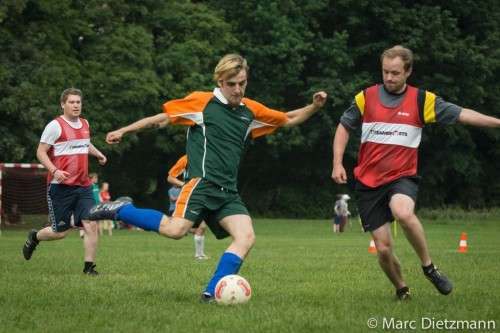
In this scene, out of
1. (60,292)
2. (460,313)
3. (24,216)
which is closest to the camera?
(460,313)

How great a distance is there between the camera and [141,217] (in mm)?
8953

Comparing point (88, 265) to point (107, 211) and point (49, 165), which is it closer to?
point (49, 165)

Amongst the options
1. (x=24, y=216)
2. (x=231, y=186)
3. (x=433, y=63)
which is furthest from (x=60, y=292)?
(x=433, y=63)

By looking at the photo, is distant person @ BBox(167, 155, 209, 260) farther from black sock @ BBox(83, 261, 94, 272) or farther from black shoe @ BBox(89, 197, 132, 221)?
black shoe @ BBox(89, 197, 132, 221)

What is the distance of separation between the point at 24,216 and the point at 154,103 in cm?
893

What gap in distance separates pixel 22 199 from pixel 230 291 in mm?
25916

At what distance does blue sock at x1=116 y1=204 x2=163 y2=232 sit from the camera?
8.91 meters

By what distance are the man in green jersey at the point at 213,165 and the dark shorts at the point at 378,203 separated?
92 cm

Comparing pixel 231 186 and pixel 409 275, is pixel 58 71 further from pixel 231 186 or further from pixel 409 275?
pixel 231 186

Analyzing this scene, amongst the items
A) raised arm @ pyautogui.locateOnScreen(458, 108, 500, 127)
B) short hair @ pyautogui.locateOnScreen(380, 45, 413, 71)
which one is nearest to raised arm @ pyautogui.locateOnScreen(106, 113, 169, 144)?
short hair @ pyautogui.locateOnScreen(380, 45, 413, 71)

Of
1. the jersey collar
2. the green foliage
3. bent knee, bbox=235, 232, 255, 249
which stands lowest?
bent knee, bbox=235, 232, 255, 249

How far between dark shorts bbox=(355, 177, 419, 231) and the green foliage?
27.1 metres

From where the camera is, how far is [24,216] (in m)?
33.6

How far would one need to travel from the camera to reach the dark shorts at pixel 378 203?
896 cm
